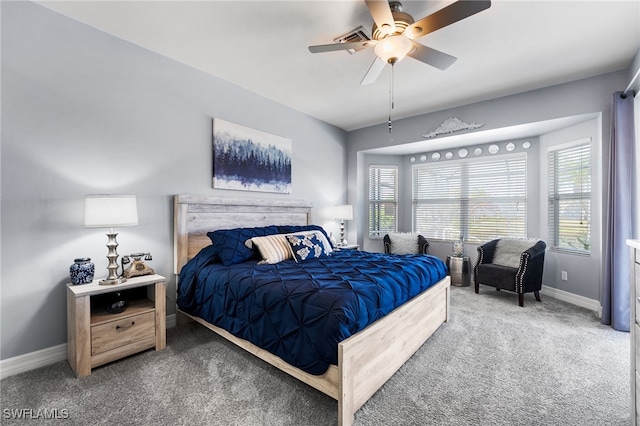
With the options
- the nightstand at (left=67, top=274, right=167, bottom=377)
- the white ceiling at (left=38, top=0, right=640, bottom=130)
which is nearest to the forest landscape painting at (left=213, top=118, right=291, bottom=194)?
the white ceiling at (left=38, top=0, right=640, bottom=130)

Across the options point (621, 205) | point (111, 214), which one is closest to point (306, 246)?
point (111, 214)

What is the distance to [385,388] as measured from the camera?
1.92 metres

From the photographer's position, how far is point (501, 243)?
4.24 meters

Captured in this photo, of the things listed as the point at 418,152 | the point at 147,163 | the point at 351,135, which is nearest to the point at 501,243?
the point at 418,152

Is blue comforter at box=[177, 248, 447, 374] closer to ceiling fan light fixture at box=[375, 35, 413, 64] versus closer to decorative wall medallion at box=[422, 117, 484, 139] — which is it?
ceiling fan light fixture at box=[375, 35, 413, 64]

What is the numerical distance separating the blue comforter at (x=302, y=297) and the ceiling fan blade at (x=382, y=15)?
5.83 feet

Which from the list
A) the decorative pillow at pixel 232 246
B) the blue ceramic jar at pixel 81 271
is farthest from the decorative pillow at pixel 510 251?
the blue ceramic jar at pixel 81 271

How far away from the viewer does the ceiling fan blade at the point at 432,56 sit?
85.7 inches

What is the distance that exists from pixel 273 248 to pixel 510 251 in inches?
136

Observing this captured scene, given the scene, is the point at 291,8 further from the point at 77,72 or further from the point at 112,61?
the point at 77,72

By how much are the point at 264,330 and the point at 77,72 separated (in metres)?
2.63

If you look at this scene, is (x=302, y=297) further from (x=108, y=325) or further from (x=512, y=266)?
(x=512, y=266)

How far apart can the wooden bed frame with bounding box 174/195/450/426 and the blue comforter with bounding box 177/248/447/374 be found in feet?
0.22

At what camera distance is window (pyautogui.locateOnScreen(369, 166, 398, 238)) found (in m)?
5.57
